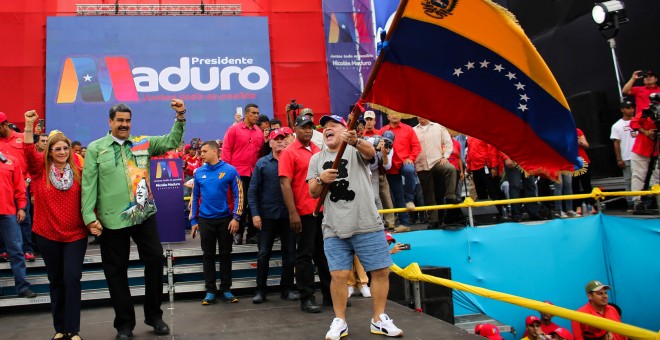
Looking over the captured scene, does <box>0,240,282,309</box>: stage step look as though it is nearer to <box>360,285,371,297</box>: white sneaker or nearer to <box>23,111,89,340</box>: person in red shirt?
<box>360,285,371,297</box>: white sneaker

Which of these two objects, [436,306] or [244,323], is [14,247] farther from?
[436,306]

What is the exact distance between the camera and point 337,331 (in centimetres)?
448

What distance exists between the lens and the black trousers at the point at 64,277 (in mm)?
4512

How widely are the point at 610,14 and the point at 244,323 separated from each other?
837 cm

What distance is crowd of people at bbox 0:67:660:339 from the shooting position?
15.1ft

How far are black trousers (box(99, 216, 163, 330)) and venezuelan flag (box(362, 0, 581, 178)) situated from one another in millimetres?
2301

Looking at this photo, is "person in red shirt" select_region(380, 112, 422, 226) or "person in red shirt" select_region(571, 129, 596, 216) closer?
"person in red shirt" select_region(380, 112, 422, 226)

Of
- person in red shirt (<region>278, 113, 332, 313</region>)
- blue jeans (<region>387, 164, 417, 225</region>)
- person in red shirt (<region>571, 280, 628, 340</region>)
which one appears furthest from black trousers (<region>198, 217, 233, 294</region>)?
person in red shirt (<region>571, 280, 628, 340</region>)

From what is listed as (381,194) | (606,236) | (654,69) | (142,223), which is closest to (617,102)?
(654,69)

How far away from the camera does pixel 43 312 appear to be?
21.1ft

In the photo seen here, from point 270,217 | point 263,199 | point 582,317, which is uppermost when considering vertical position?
point 263,199

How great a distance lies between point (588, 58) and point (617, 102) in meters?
1.35

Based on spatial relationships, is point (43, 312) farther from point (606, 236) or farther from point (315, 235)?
point (606, 236)

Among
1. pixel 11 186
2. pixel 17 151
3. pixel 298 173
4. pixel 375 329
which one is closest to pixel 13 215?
pixel 11 186
